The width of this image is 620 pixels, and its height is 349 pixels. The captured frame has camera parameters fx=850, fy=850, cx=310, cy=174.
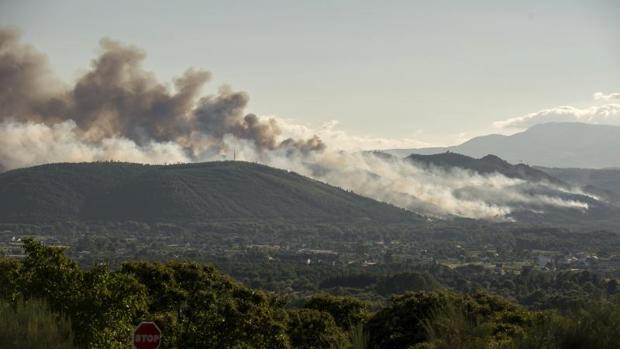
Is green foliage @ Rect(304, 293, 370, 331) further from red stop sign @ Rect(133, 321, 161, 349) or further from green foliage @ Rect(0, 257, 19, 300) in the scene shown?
red stop sign @ Rect(133, 321, 161, 349)

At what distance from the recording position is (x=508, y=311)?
68.1 metres

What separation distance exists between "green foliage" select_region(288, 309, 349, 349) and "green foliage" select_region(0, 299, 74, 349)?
85.3 ft

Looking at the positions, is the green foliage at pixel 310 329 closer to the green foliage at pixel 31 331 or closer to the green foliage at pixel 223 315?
the green foliage at pixel 223 315

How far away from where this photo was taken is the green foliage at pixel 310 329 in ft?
195

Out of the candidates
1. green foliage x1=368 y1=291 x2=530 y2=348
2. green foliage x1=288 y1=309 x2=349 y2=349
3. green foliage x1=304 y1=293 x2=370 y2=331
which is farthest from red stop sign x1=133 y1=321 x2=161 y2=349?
A: green foliage x1=304 y1=293 x2=370 y2=331

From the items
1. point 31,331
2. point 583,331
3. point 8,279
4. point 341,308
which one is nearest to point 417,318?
point 341,308

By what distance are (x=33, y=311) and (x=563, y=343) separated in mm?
20208

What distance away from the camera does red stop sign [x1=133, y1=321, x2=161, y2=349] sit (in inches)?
1036

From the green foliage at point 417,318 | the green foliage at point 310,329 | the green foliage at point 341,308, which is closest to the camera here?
the green foliage at point 417,318

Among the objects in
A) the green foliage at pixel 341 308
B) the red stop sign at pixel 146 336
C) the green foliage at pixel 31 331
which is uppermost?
the red stop sign at pixel 146 336

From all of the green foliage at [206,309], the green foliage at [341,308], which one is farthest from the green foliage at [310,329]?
the green foliage at [341,308]

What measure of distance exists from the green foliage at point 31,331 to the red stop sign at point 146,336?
5537 millimetres

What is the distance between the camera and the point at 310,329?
61.2 m

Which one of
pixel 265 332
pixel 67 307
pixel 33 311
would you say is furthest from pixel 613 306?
pixel 265 332
